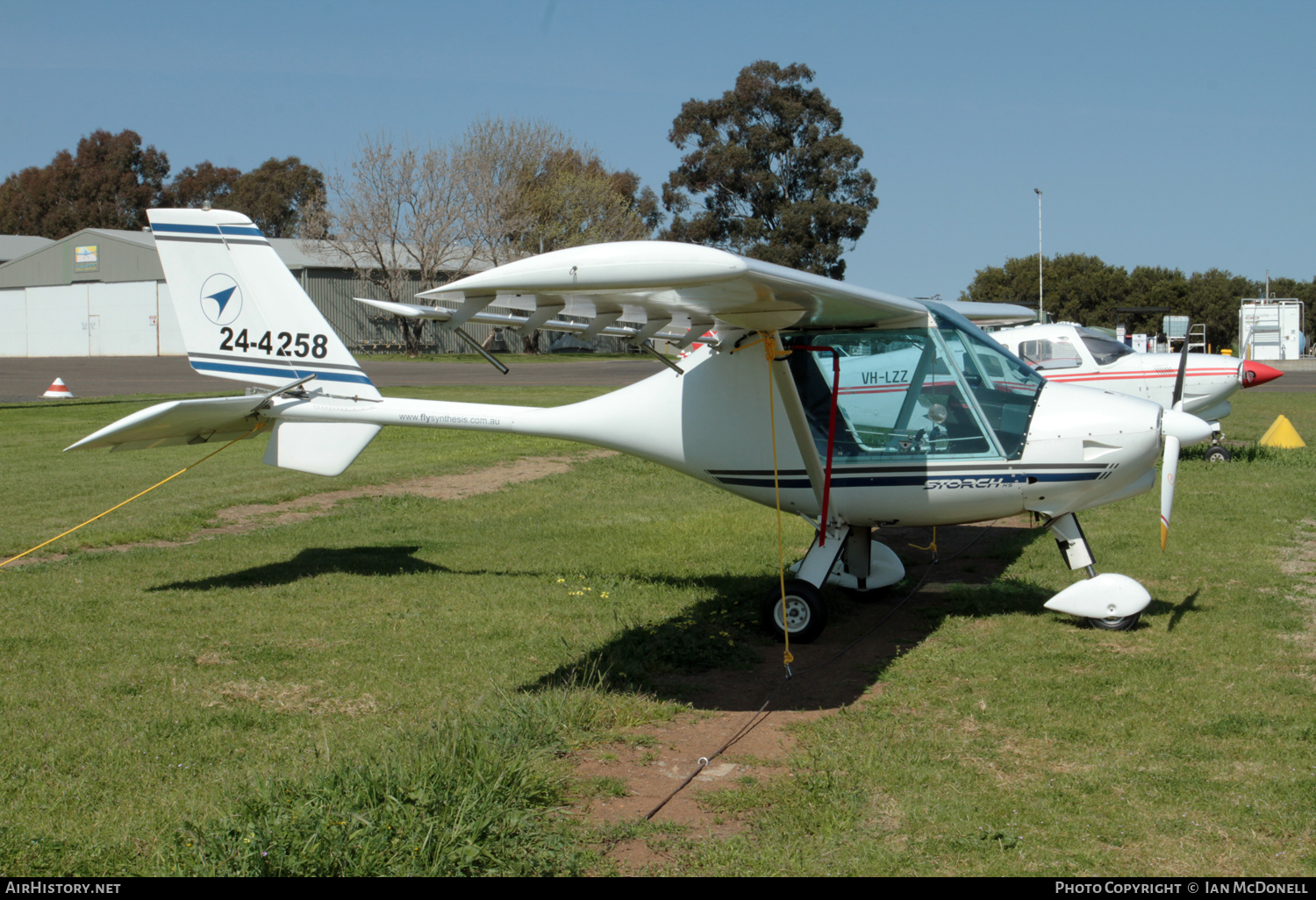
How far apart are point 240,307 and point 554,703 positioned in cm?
522

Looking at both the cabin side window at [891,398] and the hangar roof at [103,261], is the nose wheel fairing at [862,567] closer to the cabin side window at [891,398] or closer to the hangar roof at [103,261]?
the cabin side window at [891,398]

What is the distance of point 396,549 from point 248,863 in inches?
266

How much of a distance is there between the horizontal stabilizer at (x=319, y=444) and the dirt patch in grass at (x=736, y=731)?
13.4 feet

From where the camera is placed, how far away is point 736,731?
217 inches

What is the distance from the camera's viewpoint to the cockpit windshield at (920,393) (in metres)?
7.25

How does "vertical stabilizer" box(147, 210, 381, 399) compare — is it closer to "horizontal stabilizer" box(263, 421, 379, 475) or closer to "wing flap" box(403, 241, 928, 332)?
"horizontal stabilizer" box(263, 421, 379, 475)

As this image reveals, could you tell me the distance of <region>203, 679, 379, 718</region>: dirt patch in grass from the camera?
5688 millimetres

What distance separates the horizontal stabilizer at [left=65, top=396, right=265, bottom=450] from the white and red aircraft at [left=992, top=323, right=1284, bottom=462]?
1087 cm

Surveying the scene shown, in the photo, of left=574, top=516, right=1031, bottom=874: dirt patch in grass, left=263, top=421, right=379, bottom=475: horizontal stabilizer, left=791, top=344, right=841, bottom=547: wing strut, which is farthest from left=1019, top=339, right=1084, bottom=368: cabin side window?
left=263, top=421, right=379, bottom=475: horizontal stabilizer

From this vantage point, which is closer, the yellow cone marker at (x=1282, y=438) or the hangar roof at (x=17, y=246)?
the yellow cone marker at (x=1282, y=438)

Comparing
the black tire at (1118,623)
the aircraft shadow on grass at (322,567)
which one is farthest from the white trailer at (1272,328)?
the aircraft shadow on grass at (322,567)

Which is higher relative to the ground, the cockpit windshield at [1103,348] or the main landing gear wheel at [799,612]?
the cockpit windshield at [1103,348]

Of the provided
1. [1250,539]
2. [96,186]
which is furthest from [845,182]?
[96,186]

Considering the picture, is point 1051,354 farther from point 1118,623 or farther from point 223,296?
point 223,296
